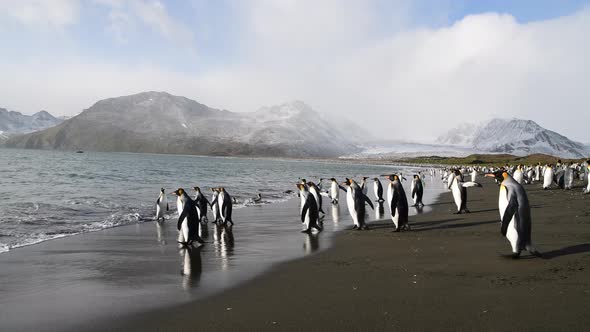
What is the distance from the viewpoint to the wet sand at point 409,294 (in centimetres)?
470

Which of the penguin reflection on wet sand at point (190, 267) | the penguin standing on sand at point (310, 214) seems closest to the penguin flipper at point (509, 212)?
the penguin reflection on wet sand at point (190, 267)

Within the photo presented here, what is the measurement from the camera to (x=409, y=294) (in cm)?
564

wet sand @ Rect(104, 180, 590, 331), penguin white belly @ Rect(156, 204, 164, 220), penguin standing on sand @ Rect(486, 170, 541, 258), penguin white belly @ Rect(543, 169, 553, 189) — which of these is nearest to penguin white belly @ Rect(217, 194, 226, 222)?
penguin white belly @ Rect(156, 204, 164, 220)

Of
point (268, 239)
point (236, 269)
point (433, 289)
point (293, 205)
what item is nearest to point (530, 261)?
point (433, 289)

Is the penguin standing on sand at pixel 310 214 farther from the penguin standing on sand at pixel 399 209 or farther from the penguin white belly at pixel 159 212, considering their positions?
the penguin white belly at pixel 159 212

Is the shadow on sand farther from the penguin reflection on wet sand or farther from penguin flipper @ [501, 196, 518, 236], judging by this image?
the penguin reflection on wet sand

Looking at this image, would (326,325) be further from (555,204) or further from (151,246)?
(555,204)

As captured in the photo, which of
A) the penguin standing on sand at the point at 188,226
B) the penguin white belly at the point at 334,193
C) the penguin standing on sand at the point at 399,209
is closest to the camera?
the penguin standing on sand at the point at 188,226

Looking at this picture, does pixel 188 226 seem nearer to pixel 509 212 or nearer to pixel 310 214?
pixel 310 214

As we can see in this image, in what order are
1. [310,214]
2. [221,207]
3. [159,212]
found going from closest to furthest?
[310,214] → [221,207] → [159,212]

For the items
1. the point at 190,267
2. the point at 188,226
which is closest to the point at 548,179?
the point at 188,226

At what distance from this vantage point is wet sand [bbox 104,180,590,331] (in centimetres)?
470

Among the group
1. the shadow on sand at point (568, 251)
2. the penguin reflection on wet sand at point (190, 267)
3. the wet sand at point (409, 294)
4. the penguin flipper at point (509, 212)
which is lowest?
the penguin reflection on wet sand at point (190, 267)

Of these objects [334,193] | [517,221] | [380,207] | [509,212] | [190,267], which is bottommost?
[380,207]
